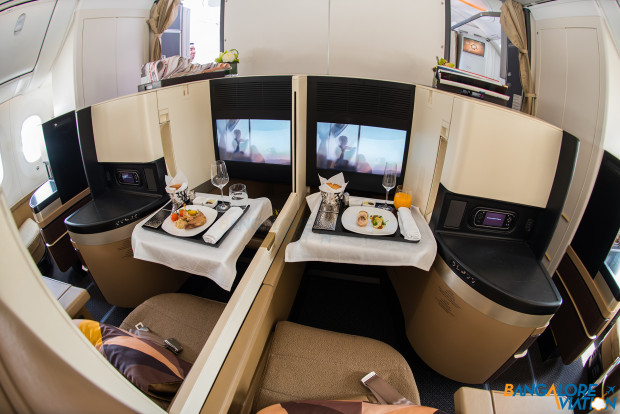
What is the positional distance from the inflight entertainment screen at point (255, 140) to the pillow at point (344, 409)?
5.63ft

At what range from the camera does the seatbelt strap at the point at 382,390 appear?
4.00 feet

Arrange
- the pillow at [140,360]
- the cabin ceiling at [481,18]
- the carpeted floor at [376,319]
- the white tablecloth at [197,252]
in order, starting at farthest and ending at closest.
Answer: the cabin ceiling at [481,18] → the carpeted floor at [376,319] → the white tablecloth at [197,252] → the pillow at [140,360]

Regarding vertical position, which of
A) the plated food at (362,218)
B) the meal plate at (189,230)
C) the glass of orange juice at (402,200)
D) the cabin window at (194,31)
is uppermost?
the cabin window at (194,31)

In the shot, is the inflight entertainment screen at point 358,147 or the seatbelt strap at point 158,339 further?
the inflight entertainment screen at point 358,147

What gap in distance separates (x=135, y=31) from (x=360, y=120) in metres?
2.92

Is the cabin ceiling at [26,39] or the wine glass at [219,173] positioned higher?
the cabin ceiling at [26,39]

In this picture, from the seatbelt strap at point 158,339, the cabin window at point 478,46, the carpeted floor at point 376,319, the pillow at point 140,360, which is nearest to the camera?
the pillow at point 140,360

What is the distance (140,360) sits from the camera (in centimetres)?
96

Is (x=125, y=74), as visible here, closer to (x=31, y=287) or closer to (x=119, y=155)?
(x=119, y=155)

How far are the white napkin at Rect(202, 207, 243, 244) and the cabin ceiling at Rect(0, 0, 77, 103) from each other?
40.7 inches

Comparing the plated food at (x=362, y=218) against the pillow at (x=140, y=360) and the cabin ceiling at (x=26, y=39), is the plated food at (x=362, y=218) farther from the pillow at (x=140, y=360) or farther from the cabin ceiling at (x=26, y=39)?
the cabin ceiling at (x=26, y=39)

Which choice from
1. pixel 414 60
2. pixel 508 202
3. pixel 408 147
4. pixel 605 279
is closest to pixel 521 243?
pixel 508 202

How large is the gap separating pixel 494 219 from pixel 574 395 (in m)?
1.16

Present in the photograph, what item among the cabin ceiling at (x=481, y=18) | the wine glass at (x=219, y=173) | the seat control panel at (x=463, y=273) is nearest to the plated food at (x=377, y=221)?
the seat control panel at (x=463, y=273)
